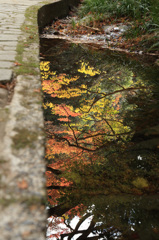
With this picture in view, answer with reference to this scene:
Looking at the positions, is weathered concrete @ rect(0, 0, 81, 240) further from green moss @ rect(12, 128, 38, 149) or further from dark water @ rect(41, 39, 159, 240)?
dark water @ rect(41, 39, 159, 240)

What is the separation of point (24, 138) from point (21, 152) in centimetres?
11

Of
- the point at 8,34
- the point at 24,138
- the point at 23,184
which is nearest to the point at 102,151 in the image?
the point at 24,138

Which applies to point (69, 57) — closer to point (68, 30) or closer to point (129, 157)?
point (68, 30)

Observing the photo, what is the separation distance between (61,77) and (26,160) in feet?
9.99

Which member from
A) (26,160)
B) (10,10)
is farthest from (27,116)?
(10,10)

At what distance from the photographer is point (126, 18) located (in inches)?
275

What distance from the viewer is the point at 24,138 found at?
113 centimetres

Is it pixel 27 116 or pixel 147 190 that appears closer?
pixel 27 116

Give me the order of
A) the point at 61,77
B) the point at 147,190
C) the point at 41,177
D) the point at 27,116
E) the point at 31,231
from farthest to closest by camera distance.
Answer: the point at 61,77 < the point at 147,190 < the point at 27,116 < the point at 41,177 < the point at 31,231

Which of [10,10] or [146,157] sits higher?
[10,10]

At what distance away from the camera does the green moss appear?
1083mm

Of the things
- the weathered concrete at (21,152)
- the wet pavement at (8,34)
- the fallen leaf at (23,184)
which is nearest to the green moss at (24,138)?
the weathered concrete at (21,152)

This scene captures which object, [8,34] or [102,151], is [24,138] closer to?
[102,151]

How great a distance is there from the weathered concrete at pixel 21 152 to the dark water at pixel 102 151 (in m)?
0.79
